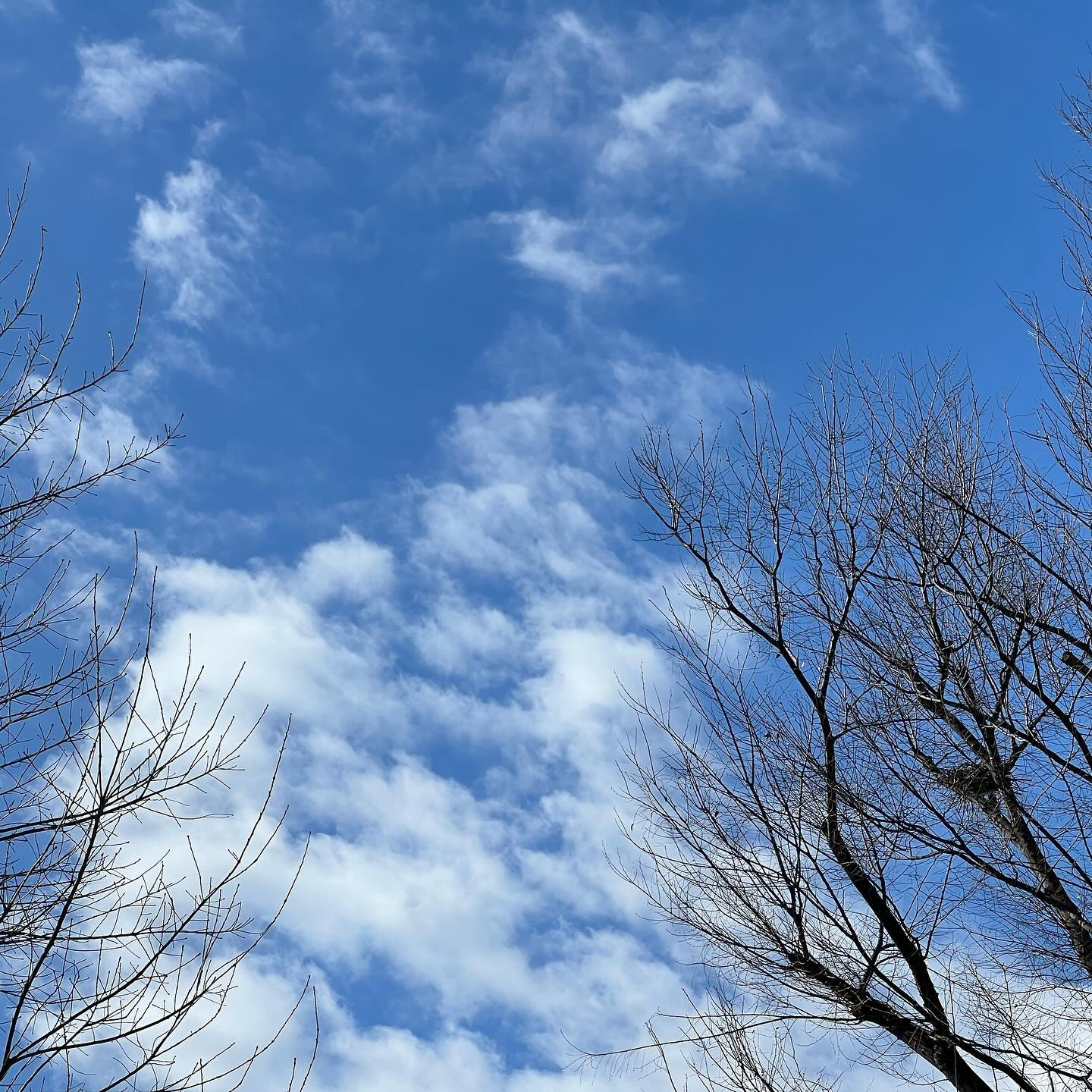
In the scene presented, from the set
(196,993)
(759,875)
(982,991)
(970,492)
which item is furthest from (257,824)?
(970,492)

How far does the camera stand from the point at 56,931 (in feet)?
9.86

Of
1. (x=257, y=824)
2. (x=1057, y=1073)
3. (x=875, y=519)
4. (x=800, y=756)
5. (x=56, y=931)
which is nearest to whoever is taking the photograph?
(x=56, y=931)

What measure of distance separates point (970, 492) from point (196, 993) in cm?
500

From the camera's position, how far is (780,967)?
19.0 ft

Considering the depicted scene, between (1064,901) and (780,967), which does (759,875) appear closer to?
(780,967)

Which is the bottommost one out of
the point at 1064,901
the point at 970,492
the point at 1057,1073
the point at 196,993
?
the point at 196,993

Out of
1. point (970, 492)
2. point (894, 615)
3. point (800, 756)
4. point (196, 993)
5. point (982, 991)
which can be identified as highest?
point (970, 492)

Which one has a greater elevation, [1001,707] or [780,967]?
[1001,707]

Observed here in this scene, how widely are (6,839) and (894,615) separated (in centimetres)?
489

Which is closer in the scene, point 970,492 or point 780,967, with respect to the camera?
point 780,967

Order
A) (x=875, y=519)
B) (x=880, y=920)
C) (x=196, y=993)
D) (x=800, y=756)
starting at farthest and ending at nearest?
(x=875, y=519) → (x=800, y=756) → (x=880, y=920) → (x=196, y=993)

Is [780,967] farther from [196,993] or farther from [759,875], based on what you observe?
[196,993]

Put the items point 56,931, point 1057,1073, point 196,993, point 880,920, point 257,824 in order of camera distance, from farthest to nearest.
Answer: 1. point 880,920
2. point 1057,1073
3. point 257,824
4. point 196,993
5. point 56,931

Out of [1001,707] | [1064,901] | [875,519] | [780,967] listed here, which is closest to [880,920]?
[780,967]
